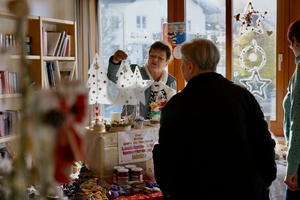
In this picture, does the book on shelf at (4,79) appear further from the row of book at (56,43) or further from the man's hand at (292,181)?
the man's hand at (292,181)

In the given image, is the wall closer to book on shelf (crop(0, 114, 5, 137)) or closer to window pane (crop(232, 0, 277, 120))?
book on shelf (crop(0, 114, 5, 137))

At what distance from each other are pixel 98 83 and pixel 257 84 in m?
1.88

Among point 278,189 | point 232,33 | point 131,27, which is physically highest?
point 131,27

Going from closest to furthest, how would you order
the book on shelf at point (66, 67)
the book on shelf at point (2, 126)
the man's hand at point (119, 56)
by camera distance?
1. the man's hand at point (119, 56)
2. the book on shelf at point (2, 126)
3. the book on shelf at point (66, 67)

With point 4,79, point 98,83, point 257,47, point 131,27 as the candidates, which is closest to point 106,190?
point 98,83

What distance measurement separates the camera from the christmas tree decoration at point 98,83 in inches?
95.3

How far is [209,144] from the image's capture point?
1533 mm

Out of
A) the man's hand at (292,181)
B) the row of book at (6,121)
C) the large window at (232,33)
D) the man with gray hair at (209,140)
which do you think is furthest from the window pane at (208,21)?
the man with gray hair at (209,140)

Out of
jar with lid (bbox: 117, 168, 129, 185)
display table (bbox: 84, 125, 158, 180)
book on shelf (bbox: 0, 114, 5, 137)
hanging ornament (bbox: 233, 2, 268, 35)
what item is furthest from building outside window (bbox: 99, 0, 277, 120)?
jar with lid (bbox: 117, 168, 129, 185)

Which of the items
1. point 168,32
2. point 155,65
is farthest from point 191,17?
point 155,65

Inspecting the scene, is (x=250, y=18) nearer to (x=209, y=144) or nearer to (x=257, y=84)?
(x=257, y=84)

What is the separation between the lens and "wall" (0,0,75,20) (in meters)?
3.90

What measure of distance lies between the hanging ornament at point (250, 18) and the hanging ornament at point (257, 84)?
0.40 m

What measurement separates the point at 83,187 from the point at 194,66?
88cm
